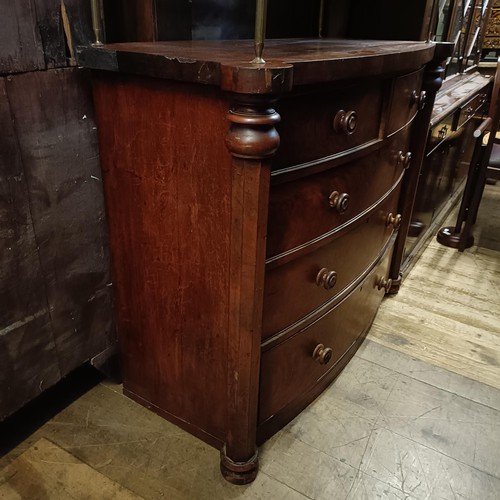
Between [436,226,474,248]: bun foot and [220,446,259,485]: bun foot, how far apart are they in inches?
68.6

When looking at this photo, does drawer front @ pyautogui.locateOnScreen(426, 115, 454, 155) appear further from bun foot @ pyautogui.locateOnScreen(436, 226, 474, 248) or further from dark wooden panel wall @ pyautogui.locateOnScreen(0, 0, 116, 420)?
dark wooden panel wall @ pyautogui.locateOnScreen(0, 0, 116, 420)

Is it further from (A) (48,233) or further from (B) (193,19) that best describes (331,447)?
(B) (193,19)

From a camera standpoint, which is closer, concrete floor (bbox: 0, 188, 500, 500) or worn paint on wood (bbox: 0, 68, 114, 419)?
worn paint on wood (bbox: 0, 68, 114, 419)

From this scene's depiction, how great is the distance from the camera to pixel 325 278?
44.7 inches

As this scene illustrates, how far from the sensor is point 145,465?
1.20 m

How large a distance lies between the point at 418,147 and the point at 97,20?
1.20 metres

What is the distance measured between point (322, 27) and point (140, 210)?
1.13m

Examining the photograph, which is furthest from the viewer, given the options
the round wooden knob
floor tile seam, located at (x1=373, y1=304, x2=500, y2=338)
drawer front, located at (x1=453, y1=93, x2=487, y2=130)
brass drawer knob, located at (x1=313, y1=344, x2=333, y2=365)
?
drawer front, located at (x1=453, y1=93, x2=487, y2=130)

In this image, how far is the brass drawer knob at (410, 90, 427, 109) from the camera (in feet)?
4.65

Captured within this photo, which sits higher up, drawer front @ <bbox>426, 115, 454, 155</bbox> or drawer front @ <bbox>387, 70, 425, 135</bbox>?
drawer front @ <bbox>387, 70, 425, 135</bbox>

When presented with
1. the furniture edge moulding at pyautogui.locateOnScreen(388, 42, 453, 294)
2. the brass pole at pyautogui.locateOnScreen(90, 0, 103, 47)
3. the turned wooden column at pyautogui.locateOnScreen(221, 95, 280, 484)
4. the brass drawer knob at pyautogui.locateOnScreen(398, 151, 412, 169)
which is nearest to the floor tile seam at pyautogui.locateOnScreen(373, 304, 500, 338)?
the furniture edge moulding at pyautogui.locateOnScreen(388, 42, 453, 294)

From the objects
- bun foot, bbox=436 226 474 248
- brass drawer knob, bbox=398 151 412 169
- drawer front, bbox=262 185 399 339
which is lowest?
bun foot, bbox=436 226 474 248

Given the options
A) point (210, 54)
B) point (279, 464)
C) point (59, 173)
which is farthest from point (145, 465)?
point (210, 54)

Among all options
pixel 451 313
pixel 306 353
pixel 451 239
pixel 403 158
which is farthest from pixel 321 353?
pixel 451 239
